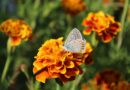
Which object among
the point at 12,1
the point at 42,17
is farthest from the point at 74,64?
the point at 12,1

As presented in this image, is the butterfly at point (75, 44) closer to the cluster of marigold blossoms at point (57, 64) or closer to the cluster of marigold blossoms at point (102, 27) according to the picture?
the cluster of marigold blossoms at point (57, 64)

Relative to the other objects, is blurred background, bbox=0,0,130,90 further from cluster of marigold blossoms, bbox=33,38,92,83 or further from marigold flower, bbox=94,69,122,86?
cluster of marigold blossoms, bbox=33,38,92,83

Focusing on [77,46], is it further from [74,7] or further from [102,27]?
[74,7]

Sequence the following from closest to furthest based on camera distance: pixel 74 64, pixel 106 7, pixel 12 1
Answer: pixel 74 64
pixel 106 7
pixel 12 1

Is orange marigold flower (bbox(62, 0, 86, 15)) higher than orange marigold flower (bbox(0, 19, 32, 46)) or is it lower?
higher

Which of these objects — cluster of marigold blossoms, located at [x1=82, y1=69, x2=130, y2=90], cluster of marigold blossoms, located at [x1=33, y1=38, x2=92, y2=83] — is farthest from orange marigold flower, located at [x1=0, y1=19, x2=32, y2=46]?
cluster of marigold blossoms, located at [x1=33, y1=38, x2=92, y2=83]

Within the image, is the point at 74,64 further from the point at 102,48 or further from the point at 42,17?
the point at 42,17
